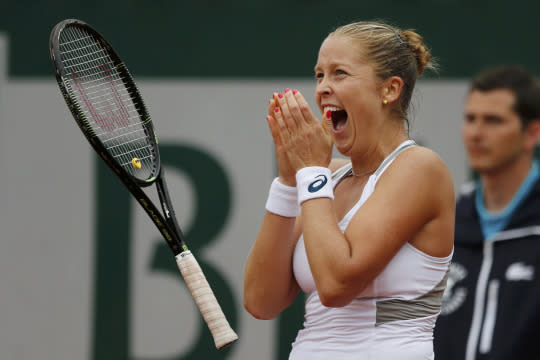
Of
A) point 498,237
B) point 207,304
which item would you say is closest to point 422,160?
point 207,304

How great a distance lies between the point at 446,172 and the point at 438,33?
111 inches

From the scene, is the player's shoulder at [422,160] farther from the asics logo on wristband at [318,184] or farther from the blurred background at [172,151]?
the blurred background at [172,151]

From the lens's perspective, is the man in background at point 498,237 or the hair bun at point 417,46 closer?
the hair bun at point 417,46

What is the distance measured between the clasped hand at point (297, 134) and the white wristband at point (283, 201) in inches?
1.9

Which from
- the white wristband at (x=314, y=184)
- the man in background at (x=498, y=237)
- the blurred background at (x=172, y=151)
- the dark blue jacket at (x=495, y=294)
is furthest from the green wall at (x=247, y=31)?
the white wristband at (x=314, y=184)

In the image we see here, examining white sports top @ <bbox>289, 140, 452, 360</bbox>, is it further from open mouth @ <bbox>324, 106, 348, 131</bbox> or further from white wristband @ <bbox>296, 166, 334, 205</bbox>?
open mouth @ <bbox>324, 106, 348, 131</bbox>

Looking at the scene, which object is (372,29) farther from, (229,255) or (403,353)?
(229,255)

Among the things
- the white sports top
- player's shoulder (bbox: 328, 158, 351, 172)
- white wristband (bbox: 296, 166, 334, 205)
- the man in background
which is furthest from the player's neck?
white wristband (bbox: 296, 166, 334, 205)

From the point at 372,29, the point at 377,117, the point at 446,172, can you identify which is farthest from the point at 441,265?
the point at 372,29

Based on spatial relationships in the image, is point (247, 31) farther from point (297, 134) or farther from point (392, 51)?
point (297, 134)

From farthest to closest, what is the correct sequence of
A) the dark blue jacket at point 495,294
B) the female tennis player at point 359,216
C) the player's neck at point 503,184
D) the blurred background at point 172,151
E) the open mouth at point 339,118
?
the blurred background at point 172,151
the player's neck at point 503,184
the dark blue jacket at point 495,294
the open mouth at point 339,118
the female tennis player at point 359,216

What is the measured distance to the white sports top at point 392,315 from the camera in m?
1.84

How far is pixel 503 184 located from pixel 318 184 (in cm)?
155

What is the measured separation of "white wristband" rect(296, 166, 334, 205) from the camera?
1.88 metres
